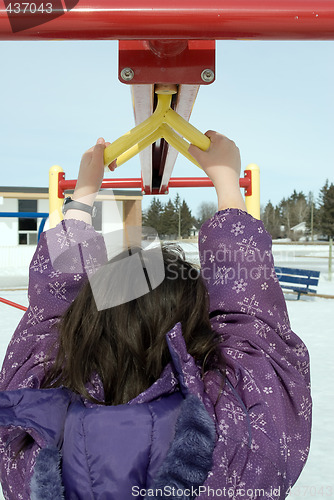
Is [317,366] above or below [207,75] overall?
below

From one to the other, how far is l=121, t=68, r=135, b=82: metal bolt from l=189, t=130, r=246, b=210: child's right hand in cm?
22

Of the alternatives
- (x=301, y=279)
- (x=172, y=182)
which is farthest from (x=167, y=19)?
(x=301, y=279)

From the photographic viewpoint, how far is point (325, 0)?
22.9 inches

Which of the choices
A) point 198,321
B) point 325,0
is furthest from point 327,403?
point 325,0

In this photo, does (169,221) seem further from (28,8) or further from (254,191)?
(28,8)

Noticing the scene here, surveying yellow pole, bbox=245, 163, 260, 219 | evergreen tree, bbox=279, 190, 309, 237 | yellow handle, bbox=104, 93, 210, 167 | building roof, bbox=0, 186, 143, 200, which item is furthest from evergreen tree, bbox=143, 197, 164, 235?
evergreen tree, bbox=279, 190, 309, 237

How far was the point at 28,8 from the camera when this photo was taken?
22.2 inches

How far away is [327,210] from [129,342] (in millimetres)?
38415

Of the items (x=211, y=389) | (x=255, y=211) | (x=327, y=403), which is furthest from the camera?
(x=327, y=403)

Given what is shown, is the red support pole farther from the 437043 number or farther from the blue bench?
the blue bench

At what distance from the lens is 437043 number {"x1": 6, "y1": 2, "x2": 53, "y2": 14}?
56 cm

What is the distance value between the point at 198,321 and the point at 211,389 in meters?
0.10

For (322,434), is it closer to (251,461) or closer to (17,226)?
(251,461)

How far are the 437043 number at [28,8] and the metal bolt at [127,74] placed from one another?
0.27m
